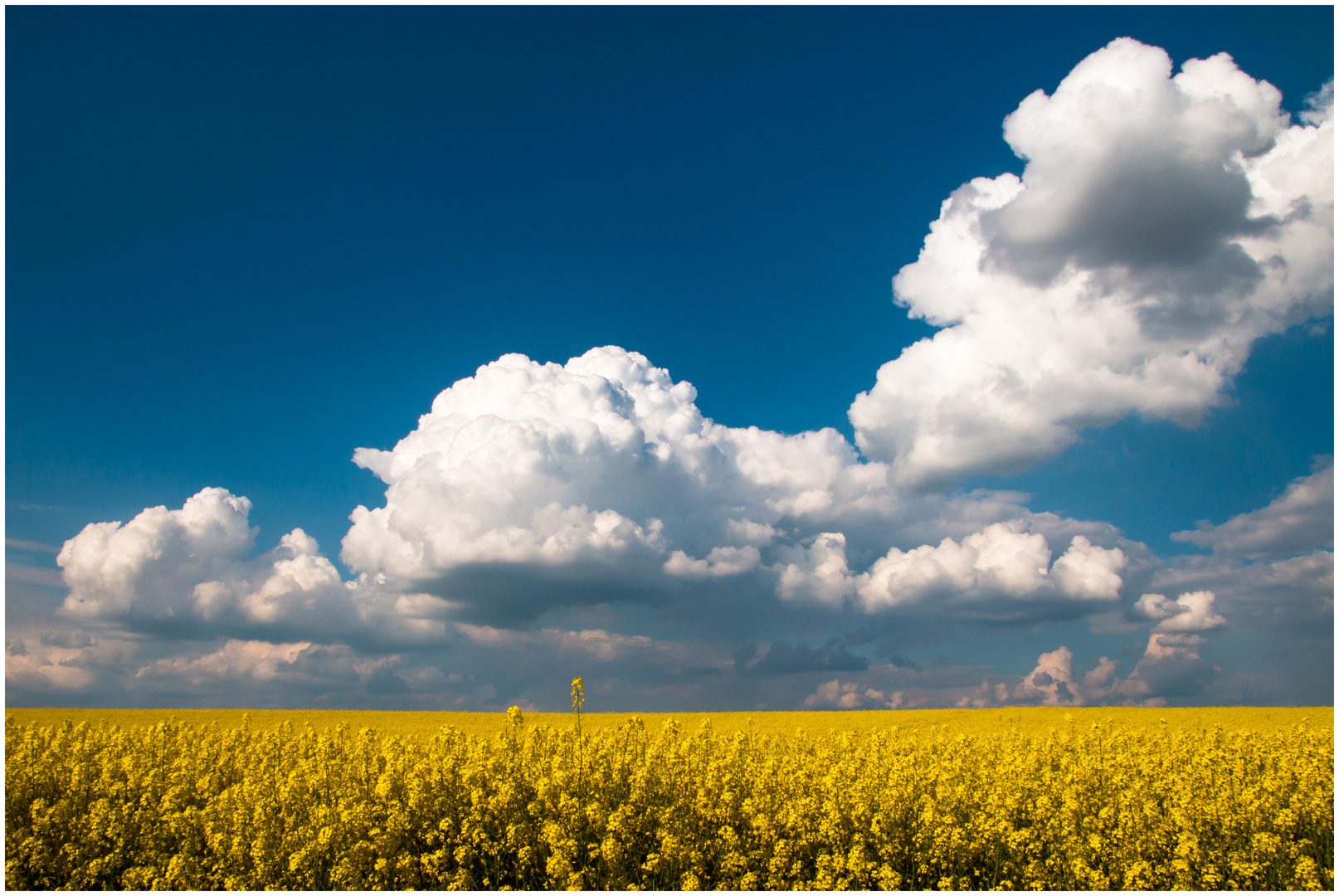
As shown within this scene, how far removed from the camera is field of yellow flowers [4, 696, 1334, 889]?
938 centimetres

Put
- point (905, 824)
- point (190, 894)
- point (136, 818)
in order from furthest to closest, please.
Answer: point (136, 818) < point (905, 824) < point (190, 894)

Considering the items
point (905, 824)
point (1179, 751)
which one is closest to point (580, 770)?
point (905, 824)

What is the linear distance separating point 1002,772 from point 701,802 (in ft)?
19.7

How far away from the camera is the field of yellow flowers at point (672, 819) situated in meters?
9.38

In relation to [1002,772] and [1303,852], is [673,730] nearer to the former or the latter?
[1002,772]

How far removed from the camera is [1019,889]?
30.7 ft

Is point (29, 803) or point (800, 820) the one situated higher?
point (800, 820)

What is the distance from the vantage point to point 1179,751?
15.7 m

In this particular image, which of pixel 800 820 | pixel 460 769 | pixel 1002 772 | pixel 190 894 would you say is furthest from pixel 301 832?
pixel 1002 772

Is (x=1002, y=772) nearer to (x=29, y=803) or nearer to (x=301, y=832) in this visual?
(x=301, y=832)

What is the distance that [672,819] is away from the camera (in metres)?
10.2

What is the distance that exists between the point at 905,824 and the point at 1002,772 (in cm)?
317

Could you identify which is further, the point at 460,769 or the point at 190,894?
the point at 460,769

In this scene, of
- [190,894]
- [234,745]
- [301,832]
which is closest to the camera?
[190,894]
